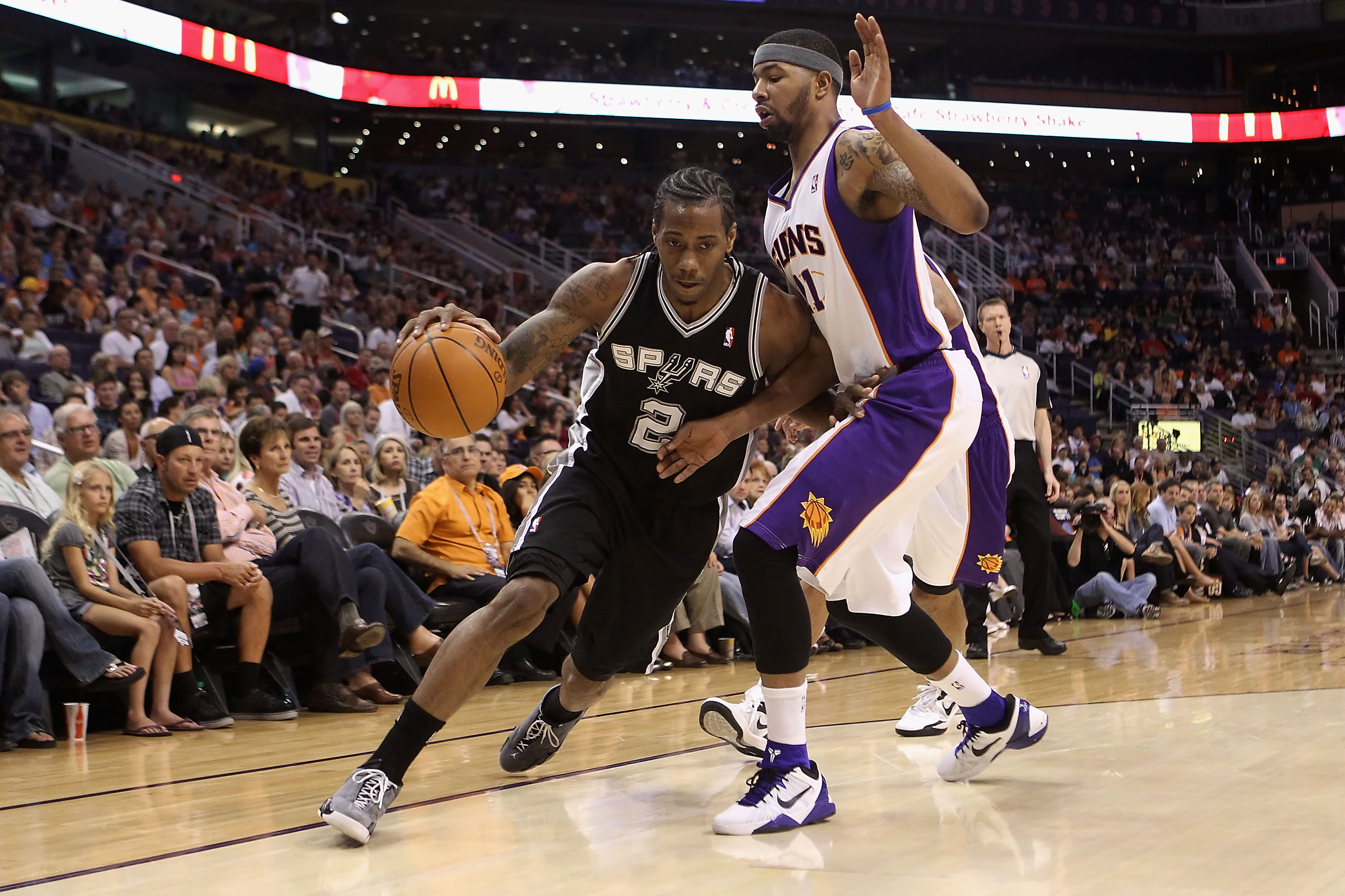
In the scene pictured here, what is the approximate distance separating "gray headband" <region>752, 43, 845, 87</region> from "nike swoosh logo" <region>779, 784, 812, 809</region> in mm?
1961

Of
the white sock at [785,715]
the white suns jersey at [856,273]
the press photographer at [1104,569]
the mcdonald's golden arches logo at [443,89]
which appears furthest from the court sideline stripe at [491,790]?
the mcdonald's golden arches logo at [443,89]

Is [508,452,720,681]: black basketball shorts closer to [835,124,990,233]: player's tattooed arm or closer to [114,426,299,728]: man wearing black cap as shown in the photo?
[835,124,990,233]: player's tattooed arm

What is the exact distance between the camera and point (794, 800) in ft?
10.2

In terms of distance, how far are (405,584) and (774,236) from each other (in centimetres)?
312

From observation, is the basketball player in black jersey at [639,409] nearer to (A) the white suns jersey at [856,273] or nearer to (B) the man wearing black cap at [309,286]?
(A) the white suns jersey at [856,273]

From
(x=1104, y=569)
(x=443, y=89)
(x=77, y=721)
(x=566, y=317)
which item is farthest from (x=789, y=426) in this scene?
(x=443, y=89)

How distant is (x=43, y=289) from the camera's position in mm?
11930

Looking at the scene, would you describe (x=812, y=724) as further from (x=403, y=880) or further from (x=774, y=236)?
(x=403, y=880)

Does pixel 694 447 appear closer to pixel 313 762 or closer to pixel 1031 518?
pixel 313 762

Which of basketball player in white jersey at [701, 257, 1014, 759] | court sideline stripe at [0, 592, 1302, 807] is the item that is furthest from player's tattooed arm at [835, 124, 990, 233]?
court sideline stripe at [0, 592, 1302, 807]

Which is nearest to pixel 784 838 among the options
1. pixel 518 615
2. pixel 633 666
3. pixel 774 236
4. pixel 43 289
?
pixel 518 615

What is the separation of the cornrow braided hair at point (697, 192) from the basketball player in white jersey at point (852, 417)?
0.22m

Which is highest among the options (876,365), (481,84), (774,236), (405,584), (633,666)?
(481,84)

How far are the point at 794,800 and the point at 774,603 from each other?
0.49 metres
